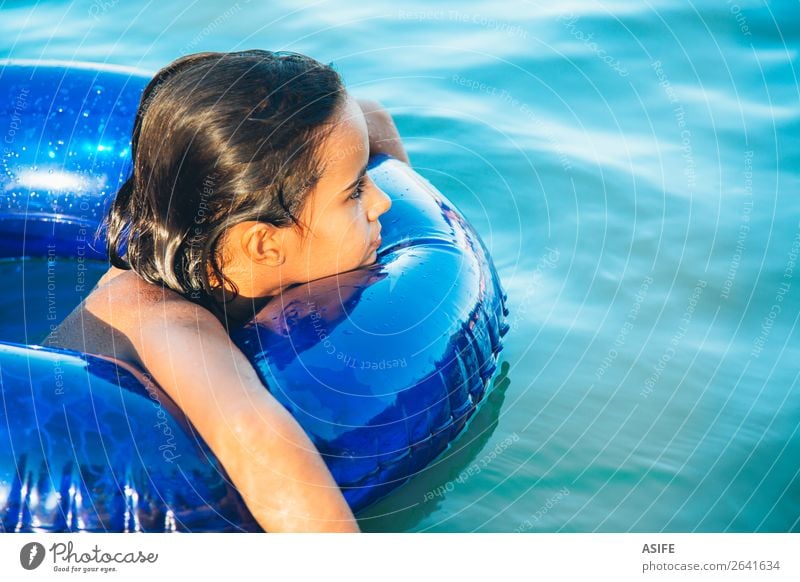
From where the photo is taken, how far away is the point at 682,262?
3.40m

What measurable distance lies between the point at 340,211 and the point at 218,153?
32 centimetres

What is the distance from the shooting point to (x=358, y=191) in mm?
2434

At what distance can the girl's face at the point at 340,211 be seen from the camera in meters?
2.32

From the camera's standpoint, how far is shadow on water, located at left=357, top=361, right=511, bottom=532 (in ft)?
8.21

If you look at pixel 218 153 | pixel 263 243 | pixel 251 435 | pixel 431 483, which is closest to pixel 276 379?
pixel 251 435

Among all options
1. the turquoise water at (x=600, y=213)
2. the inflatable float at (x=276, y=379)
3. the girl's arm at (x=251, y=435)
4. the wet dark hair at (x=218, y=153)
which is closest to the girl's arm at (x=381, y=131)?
the inflatable float at (x=276, y=379)

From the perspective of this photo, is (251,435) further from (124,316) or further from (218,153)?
(218,153)

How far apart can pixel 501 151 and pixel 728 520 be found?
6.16ft

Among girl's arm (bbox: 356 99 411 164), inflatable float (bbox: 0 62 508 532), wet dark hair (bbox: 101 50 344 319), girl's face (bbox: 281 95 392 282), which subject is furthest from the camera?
girl's arm (bbox: 356 99 411 164)

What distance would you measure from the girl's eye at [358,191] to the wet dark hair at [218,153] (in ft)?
0.41

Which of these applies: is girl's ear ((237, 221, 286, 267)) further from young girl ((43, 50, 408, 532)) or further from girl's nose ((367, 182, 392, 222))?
girl's nose ((367, 182, 392, 222))

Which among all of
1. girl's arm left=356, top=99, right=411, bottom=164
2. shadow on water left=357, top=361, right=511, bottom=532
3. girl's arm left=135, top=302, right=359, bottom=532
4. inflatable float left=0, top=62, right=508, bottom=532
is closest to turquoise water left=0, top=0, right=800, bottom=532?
shadow on water left=357, top=361, right=511, bottom=532

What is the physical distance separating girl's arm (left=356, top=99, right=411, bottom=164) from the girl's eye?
63 centimetres
